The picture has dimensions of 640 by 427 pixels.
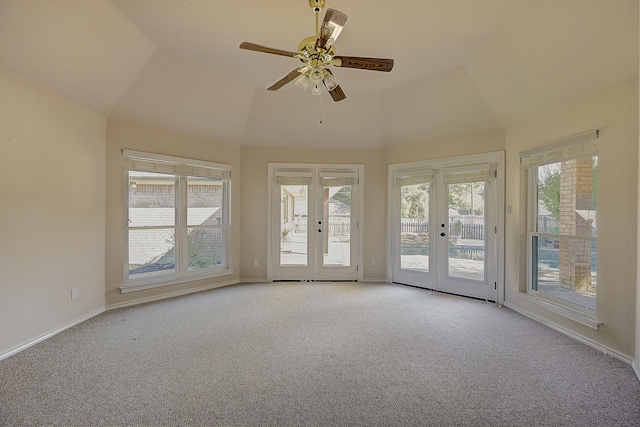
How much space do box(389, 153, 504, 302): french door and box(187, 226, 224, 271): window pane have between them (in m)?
2.91

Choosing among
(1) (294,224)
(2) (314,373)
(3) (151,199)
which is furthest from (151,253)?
(2) (314,373)

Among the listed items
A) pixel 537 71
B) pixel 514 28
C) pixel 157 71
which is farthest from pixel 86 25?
pixel 537 71

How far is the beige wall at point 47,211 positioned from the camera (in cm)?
259

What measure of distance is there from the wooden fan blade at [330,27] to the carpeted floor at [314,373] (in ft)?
8.19

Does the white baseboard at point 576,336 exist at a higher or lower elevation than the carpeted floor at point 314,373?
higher

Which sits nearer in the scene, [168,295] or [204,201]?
[168,295]

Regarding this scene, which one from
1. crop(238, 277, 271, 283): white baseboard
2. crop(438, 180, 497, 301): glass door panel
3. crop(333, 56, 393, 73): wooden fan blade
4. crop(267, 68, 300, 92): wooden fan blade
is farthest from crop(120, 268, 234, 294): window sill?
crop(333, 56, 393, 73): wooden fan blade

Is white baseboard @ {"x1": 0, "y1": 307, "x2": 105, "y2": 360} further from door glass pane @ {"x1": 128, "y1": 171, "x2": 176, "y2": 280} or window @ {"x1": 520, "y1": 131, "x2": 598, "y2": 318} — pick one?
window @ {"x1": 520, "y1": 131, "x2": 598, "y2": 318}

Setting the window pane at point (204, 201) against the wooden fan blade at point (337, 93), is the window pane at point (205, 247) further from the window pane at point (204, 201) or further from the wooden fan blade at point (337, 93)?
the wooden fan blade at point (337, 93)

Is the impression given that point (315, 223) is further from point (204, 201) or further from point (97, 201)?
point (97, 201)

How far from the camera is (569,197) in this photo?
3195 mm

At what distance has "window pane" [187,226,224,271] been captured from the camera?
4.61 metres

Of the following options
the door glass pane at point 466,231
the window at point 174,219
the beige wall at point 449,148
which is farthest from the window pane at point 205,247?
the door glass pane at point 466,231

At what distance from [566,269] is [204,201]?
15.8ft
